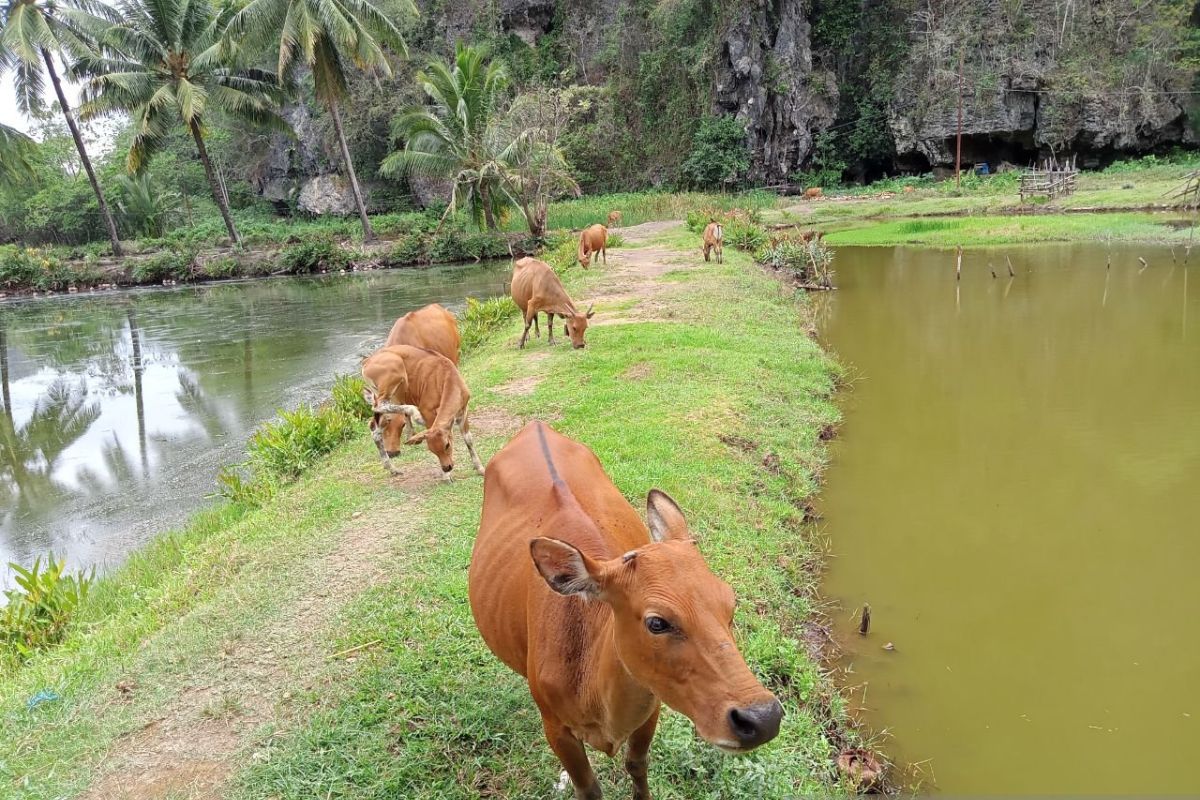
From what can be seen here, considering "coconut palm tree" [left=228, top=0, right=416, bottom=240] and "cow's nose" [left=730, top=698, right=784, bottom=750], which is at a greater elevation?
"coconut palm tree" [left=228, top=0, right=416, bottom=240]

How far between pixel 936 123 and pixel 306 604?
121 feet

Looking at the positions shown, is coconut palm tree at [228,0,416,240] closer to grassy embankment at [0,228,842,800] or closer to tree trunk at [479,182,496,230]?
tree trunk at [479,182,496,230]

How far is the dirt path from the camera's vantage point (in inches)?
137

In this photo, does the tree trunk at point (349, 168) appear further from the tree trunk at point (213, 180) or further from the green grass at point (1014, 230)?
the green grass at point (1014, 230)

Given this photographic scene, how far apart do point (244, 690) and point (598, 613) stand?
257 cm

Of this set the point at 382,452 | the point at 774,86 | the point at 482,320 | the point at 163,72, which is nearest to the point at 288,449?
the point at 382,452

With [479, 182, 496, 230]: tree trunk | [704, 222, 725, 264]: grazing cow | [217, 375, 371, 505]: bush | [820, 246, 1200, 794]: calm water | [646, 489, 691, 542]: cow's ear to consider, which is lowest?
[820, 246, 1200, 794]: calm water

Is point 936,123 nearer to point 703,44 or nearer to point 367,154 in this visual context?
point 703,44

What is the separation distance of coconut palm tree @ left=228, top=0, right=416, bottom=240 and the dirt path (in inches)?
883

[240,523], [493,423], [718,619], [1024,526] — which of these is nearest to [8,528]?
[240,523]

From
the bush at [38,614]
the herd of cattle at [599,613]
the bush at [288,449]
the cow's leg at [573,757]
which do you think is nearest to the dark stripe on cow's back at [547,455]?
the herd of cattle at [599,613]

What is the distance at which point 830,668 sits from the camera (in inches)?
181

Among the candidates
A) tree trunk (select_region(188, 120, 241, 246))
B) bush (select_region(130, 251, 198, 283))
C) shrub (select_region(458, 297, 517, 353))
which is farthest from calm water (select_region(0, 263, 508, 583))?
tree trunk (select_region(188, 120, 241, 246))

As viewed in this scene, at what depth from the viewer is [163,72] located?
26875 mm
